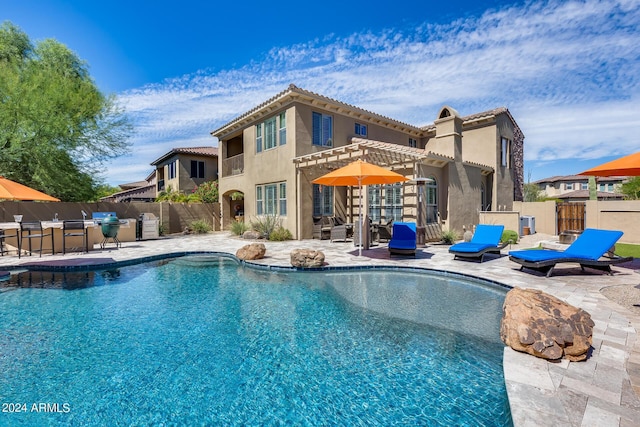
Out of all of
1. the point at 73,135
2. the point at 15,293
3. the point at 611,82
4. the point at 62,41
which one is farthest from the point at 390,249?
the point at 62,41

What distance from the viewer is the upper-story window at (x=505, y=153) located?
20.2 metres

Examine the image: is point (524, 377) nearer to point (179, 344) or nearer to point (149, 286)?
point (179, 344)

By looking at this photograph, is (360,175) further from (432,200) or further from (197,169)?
(197,169)

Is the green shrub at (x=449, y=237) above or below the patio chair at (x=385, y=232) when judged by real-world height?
below

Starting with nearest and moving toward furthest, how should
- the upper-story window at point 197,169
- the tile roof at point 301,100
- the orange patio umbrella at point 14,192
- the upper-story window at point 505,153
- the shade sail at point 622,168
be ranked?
the shade sail at point 622,168 < the orange patio umbrella at point 14,192 < the tile roof at point 301,100 < the upper-story window at point 505,153 < the upper-story window at point 197,169

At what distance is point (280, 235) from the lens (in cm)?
1538

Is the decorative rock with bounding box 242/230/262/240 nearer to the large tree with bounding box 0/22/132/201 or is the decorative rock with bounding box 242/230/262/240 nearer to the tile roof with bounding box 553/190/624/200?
the large tree with bounding box 0/22/132/201

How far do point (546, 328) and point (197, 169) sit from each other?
27.3 m

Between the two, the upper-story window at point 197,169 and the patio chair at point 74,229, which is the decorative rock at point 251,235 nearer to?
the patio chair at point 74,229

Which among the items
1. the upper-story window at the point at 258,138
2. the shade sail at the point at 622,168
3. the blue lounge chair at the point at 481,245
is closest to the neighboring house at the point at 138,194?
the upper-story window at the point at 258,138

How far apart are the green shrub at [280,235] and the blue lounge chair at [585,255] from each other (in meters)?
10.2

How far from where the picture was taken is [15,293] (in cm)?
727

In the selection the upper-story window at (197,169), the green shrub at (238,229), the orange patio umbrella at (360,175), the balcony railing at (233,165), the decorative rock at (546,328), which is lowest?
the decorative rock at (546,328)

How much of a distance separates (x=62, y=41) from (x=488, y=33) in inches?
959
